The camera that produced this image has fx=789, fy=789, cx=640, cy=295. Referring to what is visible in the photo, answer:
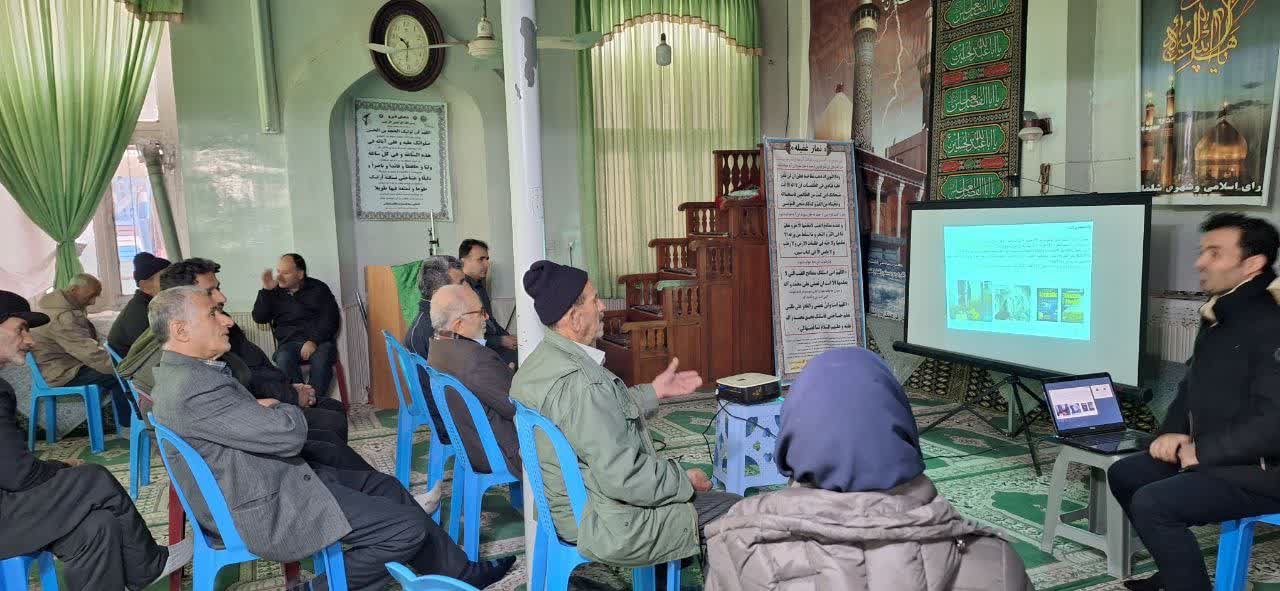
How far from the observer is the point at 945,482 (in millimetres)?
3697

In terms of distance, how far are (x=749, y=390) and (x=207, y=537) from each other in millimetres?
2071

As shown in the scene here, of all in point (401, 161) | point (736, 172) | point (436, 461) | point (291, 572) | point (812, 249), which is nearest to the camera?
point (291, 572)

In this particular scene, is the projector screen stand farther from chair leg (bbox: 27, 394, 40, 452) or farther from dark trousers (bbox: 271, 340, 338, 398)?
chair leg (bbox: 27, 394, 40, 452)

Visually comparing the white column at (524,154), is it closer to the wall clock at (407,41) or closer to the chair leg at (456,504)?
the chair leg at (456,504)

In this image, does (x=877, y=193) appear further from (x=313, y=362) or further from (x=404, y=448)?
(x=313, y=362)

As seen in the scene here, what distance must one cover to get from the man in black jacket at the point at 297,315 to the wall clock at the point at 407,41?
1501 millimetres

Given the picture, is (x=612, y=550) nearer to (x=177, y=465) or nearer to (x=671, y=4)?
(x=177, y=465)

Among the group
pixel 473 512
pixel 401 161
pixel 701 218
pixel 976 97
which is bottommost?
pixel 473 512

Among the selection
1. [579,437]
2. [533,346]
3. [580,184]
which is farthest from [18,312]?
[580,184]

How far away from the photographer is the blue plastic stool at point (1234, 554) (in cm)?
231

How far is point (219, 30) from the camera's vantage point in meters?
5.30

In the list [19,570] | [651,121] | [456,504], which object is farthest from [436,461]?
[651,121]

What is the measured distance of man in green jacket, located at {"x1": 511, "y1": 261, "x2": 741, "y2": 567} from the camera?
6.28 ft

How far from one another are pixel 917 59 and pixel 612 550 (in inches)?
171
